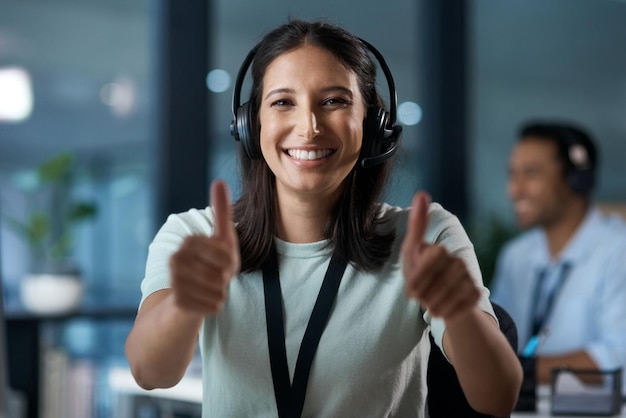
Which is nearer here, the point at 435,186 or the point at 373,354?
the point at 373,354

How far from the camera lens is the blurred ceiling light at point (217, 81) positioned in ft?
13.2

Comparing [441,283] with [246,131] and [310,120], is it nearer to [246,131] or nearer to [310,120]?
[310,120]

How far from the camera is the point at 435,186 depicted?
195 inches

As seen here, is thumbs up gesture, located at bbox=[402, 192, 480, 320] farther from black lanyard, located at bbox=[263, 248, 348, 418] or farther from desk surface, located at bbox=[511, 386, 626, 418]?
desk surface, located at bbox=[511, 386, 626, 418]

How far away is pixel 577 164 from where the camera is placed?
3.55 meters

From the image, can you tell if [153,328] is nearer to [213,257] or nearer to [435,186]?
[213,257]

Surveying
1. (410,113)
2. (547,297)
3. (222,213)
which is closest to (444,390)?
(222,213)

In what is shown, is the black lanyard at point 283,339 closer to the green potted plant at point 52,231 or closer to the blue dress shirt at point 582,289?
the blue dress shirt at point 582,289

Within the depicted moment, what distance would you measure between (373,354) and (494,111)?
3.76m

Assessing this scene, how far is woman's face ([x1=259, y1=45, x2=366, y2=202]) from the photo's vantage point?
1506 millimetres

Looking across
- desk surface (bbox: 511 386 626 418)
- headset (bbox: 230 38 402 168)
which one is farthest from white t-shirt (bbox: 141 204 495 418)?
desk surface (bbox: 511 386 626 418)

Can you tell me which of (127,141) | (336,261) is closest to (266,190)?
(336,261)

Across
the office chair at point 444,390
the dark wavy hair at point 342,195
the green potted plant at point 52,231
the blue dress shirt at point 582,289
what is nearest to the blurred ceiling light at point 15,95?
the green potted plant at point 52,231

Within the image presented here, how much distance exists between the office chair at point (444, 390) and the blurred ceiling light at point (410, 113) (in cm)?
315
